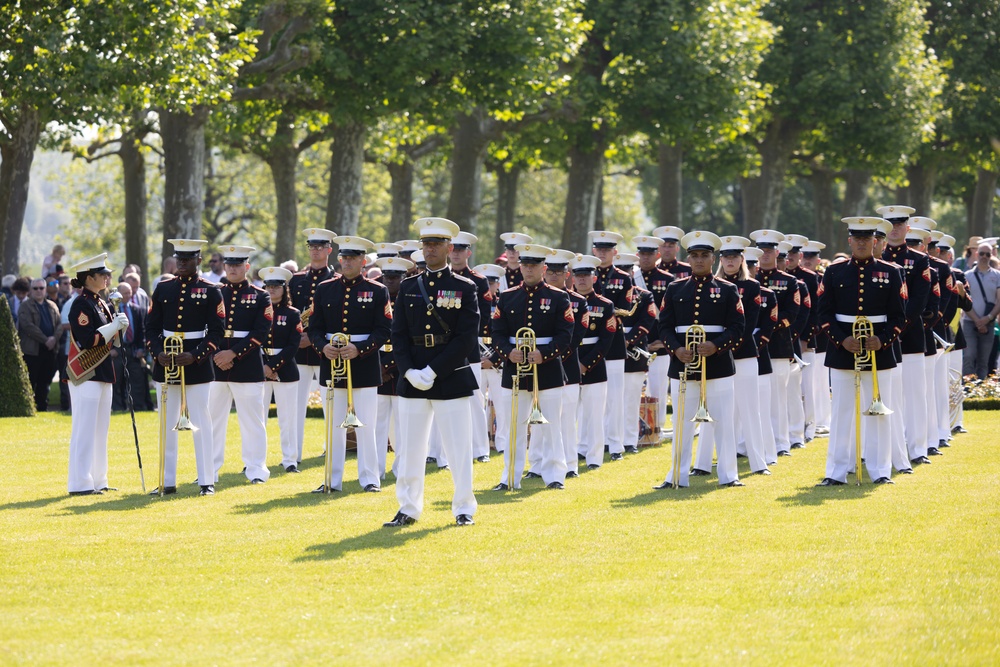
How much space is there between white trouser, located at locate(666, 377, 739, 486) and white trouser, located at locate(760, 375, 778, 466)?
2015 mm

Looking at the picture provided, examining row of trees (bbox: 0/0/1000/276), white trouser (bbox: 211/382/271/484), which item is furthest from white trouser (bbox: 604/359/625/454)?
row of trees (bbox: 0/0/1000/276)

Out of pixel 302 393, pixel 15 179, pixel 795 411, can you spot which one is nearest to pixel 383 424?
pixel 302 393

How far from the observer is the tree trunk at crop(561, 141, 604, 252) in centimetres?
3934

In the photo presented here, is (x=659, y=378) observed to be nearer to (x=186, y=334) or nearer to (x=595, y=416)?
(x=595, y=416)

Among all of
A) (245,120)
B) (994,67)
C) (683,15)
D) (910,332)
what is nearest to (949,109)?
(994,67)

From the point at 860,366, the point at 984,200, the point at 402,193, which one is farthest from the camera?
the point at 984,200

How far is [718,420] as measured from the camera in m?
14.3

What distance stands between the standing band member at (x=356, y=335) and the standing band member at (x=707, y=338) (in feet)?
9.23

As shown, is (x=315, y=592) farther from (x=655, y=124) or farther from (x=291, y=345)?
(x=655, y=124)

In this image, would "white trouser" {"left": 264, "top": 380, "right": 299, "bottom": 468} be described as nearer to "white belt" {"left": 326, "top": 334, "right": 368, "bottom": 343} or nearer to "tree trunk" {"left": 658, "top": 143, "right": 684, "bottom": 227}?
"white belt" {"left": 326, "top": 334, "right": 368, "bottom": 343}

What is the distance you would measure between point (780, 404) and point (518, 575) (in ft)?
27.4

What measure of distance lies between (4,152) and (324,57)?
6520 millimetres

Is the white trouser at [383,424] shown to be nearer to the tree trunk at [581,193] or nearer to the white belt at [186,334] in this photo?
the white belt at [186,334]

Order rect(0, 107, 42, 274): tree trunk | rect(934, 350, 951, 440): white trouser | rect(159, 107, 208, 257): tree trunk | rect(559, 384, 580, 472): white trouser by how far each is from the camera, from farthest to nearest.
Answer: rect(159, 107, 208, 257): tree trunk
rect(0, 107, 42, 274): tree trunk
rect(934, 350, 951, 440): white trouser
rect(559, 384, 580, 472): white trouser
